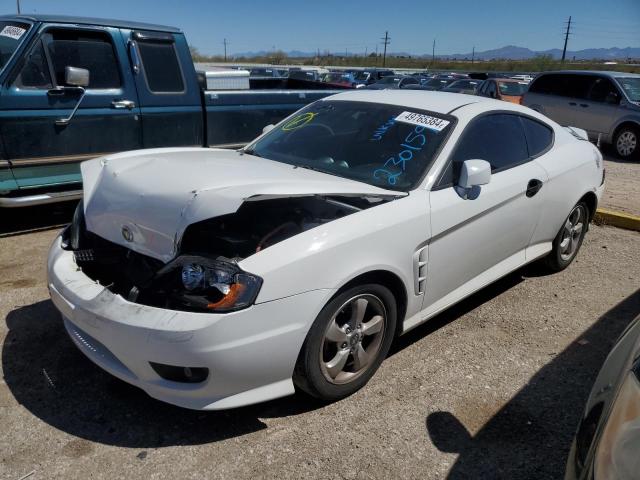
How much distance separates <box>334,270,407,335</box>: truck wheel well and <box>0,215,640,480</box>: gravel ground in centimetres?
38

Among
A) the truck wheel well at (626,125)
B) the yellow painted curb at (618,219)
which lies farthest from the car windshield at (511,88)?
the yellow painted curb at (618,219)

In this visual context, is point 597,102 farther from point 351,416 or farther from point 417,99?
point 351,416

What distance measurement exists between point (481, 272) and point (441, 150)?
93 centimetres

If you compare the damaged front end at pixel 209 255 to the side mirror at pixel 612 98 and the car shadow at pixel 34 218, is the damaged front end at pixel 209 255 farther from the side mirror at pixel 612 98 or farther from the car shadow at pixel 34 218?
the side mirror at pixel 612 98

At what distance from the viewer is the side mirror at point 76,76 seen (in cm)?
499

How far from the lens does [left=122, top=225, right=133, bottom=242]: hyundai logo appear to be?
2.81 meters

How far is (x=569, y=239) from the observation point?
477 cm

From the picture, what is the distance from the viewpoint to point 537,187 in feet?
13.0

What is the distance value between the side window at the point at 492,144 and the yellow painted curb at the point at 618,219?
274cm

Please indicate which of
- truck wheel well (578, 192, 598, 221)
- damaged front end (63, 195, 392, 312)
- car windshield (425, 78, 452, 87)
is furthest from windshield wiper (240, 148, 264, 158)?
car windshield (425, 78, 452, 87)

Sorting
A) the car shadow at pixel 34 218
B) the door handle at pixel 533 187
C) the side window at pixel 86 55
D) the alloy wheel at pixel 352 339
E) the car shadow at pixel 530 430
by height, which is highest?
the side window at pixel 86 55

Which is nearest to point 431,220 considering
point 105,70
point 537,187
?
point 537,187

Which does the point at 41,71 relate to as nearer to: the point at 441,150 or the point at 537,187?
the point at 441,150

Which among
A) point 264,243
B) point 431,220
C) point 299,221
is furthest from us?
point 431,220
